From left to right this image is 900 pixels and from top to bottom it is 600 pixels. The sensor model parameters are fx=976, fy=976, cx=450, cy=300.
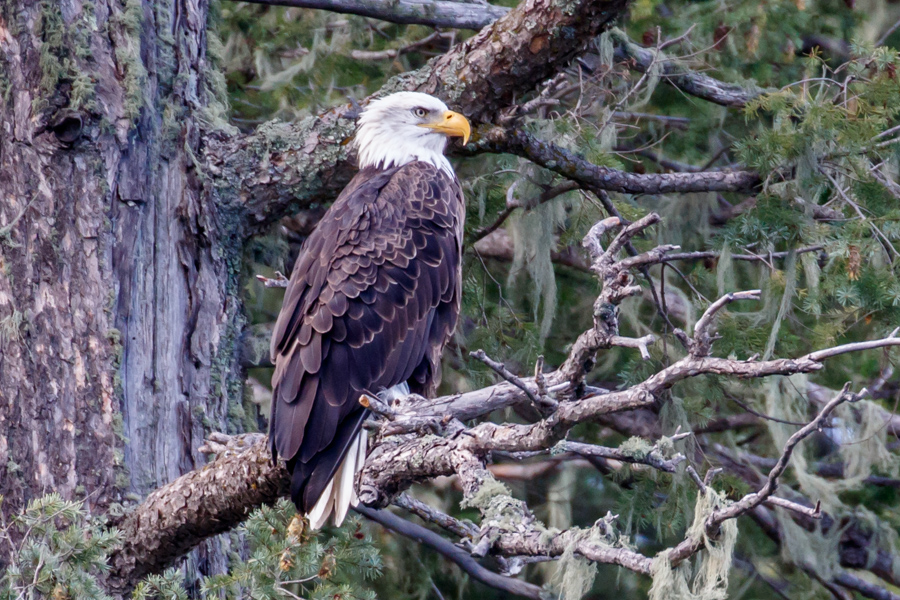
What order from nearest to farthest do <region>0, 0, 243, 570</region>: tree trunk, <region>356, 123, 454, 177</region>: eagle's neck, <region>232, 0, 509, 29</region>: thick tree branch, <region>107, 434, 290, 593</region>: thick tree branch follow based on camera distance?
1. <region>107, 434, 290, 593</region>: thick tree branch
2. <region>0, 0, 243, 570</region>: tree trunk
3. <region>232, 0, 509, 29</region>: thick tree branch
4. <region>356, 123, 454, 177</region>: eagle's neck

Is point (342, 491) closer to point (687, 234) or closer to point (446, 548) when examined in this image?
point (446, 548)

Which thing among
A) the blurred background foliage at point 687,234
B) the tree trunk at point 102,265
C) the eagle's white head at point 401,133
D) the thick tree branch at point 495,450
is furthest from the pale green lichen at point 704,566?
the eagle's white head at point 401,133

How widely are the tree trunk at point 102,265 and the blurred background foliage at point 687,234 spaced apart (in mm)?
637

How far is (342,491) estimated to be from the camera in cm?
327

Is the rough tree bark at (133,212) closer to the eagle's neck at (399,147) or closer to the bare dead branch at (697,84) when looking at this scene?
the eagle's neck at (399,147)

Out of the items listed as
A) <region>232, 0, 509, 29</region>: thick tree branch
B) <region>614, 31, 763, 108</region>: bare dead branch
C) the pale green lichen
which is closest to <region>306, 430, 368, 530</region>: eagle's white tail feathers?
the pale green lichen

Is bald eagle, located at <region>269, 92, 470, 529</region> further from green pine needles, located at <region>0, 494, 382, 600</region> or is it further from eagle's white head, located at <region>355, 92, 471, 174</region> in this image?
green pine needles, located at <region>0, 494, 382, 600</region>

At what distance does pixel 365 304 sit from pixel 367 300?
18mm

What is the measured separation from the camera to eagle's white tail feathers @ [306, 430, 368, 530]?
122 inches

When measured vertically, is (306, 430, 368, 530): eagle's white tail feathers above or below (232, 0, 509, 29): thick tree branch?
below

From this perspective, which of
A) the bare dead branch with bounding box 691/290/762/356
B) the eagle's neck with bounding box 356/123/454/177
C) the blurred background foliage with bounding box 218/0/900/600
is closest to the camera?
the bare dead branch with bounding box 691/290/762/356

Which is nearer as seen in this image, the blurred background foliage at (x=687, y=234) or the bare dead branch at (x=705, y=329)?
the bare dead branch at (x=705, y=329)

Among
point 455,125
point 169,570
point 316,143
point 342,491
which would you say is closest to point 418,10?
point 455,125

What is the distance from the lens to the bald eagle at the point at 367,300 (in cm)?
329
